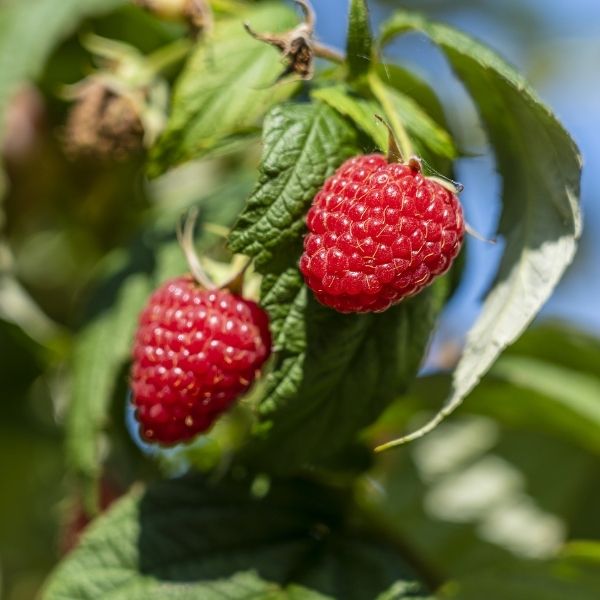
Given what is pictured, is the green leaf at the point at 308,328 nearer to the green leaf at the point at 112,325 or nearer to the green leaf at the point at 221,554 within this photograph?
the green leaf at the point at 221,554

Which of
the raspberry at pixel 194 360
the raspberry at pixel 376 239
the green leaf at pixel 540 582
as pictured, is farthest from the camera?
the green leaf at pixel 540 582

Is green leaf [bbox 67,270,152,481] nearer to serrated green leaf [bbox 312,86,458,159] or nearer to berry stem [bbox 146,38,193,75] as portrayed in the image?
berry stem [bbox 146,38,193,75]

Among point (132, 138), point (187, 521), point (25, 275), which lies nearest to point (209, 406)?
point (187, 521)

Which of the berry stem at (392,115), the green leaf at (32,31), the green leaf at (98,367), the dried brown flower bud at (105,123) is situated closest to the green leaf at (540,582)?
the green leaf at (98,367)

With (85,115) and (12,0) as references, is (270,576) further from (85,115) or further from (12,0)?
(12,0)

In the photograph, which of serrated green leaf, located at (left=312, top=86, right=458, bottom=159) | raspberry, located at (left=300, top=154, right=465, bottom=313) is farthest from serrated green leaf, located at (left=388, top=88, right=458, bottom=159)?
raspberry, located at (left=300, top=154, right=465, bottom=313)

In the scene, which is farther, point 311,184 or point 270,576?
point 270,576

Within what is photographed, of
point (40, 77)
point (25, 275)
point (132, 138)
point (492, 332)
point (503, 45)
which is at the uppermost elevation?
point (492, 332)
